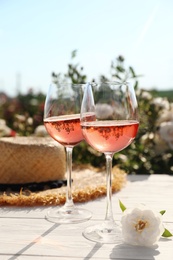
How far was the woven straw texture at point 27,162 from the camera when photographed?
6.06 ft

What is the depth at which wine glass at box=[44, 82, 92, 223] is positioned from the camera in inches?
58.2

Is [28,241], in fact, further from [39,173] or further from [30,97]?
[30,97]

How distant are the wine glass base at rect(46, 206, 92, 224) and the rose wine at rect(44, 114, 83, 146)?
0.24 metres

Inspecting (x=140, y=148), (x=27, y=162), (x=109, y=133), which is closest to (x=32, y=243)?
(x=109, y=133)

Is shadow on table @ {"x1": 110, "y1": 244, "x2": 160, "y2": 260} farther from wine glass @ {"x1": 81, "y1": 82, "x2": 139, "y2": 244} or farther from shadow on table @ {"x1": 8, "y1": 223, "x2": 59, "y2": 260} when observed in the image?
shadow on table @ {"x1": 8, "y1": 223, "x2": 59, "y2": 260}

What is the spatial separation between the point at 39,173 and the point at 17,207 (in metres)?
0.29

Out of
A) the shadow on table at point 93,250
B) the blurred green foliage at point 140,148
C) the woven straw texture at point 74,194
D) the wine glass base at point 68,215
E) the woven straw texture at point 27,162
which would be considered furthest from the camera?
the blurred green foliage at point 140,148

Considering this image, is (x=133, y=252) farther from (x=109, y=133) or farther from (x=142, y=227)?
(x=109, y=133)

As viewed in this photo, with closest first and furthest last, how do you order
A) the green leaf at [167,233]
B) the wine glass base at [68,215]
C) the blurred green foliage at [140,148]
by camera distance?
the green leaf at [167,233] → the wine glass base at [68,215] → the blurred green foliage at [140,148]

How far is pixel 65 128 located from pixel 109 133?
252mm

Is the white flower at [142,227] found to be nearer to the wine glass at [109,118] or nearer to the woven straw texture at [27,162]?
the wine glass at [109,118]

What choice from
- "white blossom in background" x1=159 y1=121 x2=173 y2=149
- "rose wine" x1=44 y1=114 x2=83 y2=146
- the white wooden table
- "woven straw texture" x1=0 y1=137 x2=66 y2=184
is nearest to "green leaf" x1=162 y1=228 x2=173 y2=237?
the white wooden table

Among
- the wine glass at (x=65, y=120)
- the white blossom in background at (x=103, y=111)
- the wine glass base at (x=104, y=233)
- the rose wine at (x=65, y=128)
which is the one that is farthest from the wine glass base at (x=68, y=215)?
the white blossom in background at (x=103, y=111)

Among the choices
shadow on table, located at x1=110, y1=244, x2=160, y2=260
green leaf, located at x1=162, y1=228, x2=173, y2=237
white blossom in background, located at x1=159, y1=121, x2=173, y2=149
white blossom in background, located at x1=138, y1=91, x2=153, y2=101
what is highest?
white blossom in background, located at x1=138, y1=91, x2=153, y2=101
